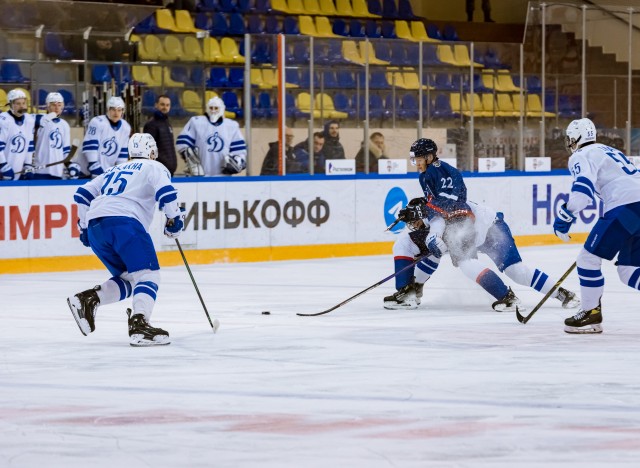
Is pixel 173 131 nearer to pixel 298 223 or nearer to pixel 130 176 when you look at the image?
pixel 298 223

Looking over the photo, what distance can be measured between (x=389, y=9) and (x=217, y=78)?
258 inches

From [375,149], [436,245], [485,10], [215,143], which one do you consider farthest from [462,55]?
[485,10]

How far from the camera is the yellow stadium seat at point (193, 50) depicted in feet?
42.1

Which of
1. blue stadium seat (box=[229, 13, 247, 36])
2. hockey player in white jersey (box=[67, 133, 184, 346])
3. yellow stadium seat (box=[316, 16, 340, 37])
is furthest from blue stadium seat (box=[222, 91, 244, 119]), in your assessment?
hockey player in white jersey (box=[67, 133, 184, 346])

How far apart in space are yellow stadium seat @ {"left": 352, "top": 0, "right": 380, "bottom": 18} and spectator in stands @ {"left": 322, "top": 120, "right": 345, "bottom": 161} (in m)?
5.86

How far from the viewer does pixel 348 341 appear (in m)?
6.90

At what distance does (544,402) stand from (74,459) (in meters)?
1.83

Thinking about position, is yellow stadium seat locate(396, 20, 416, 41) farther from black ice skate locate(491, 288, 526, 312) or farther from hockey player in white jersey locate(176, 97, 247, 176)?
black ice skate locate(491, 288, 526, 312)

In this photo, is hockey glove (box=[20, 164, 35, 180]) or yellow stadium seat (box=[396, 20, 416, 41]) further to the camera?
yellow stadium seat (box=[396, 20, 416, 41])

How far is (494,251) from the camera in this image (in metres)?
8.30

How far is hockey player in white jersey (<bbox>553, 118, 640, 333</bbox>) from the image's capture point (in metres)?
6.93

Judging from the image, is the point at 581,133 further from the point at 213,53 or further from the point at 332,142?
the point at 213,53

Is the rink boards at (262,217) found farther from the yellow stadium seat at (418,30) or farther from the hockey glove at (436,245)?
the yellow stadium seat at (418,30)

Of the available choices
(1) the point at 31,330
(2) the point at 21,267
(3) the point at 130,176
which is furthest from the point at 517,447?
(2) the point at 21,267
